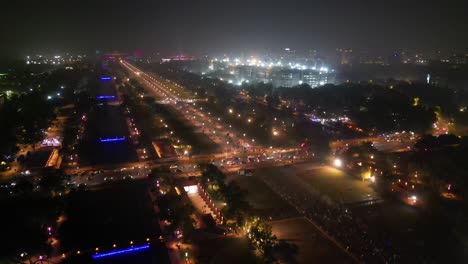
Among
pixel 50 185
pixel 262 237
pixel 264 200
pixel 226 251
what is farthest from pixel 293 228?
pixel 50 185

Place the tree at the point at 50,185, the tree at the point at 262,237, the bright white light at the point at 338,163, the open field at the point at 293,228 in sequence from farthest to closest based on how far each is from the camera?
1. the bright white light at the point at 338,163
2. the tree at the point at 50,185
3. the open field at the point at 293,228
4. the tree at the point at 262,237

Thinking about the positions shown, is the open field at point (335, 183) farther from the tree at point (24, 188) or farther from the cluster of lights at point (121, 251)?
the tree at point (24, 188)

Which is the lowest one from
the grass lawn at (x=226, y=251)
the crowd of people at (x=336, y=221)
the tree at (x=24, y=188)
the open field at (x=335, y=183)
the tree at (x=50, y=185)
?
the grass lawn at (x=226, y=251)

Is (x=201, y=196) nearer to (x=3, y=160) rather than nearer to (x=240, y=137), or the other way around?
(x=240, y=137)

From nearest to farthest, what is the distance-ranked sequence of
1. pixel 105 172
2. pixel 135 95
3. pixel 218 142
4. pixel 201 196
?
pixel 201 196, pixel 105 172, pixel 218 142, pixel 135 95

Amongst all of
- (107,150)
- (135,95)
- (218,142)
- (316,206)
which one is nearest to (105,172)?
(107,150)

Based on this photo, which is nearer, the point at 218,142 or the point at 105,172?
the point at 105,172

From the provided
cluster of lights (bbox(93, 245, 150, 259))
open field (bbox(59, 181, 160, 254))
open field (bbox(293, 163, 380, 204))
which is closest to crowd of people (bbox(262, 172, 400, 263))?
open field (bbox(293, 163, 380, 204))

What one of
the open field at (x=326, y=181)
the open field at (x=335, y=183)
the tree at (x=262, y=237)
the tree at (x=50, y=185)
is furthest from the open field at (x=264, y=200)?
the tree at (x=50, y=185)
